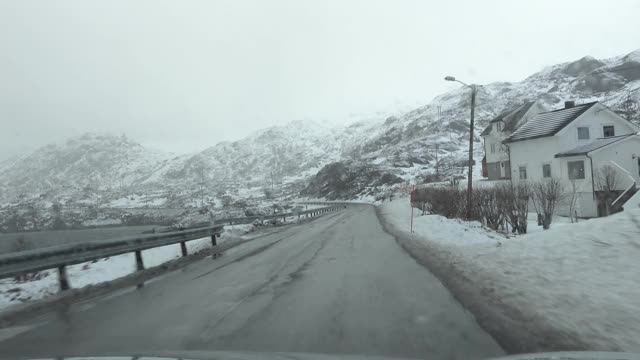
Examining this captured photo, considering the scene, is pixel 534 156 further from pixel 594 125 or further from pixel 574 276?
pixel 574 276

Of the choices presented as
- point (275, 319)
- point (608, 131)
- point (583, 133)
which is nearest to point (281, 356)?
A: point (275, 319)

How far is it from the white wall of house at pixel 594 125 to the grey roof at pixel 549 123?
41cm

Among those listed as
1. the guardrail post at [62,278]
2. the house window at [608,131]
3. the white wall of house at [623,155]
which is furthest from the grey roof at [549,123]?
the guardrail post at [62,278]

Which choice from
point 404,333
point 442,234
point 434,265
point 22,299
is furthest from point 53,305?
point 442,234

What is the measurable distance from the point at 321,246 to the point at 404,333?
38.4 ft

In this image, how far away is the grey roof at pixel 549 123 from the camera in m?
41.8

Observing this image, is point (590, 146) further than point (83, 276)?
Yes

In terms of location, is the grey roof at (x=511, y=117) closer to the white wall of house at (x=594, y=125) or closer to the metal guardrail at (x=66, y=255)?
the white wall of house at (x=594, y=125)

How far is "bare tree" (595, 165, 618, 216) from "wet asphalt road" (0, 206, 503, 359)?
96.0ft

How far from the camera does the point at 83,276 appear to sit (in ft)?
38.9

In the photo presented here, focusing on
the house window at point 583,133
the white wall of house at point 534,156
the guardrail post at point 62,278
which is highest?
the house window at point 583,133

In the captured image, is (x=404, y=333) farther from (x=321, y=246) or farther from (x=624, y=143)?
(x=624, y=143)

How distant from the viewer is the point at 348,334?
5.79 metres

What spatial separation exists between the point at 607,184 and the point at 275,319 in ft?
113
